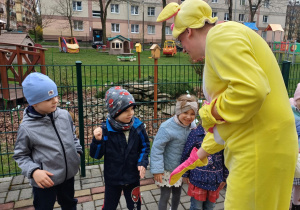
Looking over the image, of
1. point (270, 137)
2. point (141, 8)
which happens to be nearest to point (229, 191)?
point (270, 137)

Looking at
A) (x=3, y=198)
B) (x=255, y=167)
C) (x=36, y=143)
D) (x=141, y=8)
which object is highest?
(x=141, y=8)

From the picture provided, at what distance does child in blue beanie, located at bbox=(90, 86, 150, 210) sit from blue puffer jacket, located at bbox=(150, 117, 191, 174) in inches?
5.6

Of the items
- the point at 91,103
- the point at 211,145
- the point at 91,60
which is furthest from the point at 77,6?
the point at 211,145

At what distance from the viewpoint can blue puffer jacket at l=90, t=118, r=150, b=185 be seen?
254 cm

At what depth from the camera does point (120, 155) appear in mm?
2561

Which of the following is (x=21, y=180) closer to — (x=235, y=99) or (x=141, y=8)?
(x=235, y=99)

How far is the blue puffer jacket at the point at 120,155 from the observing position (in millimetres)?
2539

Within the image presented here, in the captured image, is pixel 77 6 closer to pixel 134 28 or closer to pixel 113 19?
pixel 113 19

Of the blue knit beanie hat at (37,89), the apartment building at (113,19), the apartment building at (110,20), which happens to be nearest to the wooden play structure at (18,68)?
the blue knit beanie hat at (37,89)

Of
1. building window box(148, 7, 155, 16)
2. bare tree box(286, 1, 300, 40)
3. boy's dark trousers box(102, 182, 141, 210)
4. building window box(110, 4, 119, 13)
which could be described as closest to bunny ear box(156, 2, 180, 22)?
boy's dark trousers box(102, 182, 141, 210)

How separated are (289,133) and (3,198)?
341 centimetres

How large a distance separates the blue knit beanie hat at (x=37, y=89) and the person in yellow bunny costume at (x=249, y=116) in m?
1.60

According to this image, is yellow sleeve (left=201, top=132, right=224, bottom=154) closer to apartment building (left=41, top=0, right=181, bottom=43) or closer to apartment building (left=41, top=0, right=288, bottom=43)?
apartment building (left=41, top=0, right=288, bottom=43)

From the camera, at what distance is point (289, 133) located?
1.26 meters
